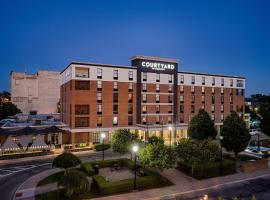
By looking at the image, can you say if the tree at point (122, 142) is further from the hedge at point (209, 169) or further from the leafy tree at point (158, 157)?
the hedge at point (209, 169)

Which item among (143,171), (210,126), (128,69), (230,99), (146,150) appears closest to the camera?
(146,150)

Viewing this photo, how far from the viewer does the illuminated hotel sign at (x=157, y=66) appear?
50.0 m

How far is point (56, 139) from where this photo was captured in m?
45.1

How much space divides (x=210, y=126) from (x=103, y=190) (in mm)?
24737

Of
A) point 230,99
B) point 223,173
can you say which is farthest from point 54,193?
point 230,99

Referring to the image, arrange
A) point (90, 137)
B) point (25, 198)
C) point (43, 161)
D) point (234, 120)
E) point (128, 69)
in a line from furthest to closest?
point (128, 69) → point (90, 137) → point (43, 161) → point (234, 120) → point (25, 198)

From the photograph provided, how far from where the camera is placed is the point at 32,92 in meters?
91.1

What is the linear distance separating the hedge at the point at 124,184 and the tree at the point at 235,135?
12558 millimetres

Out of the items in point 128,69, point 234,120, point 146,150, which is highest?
point 128,69

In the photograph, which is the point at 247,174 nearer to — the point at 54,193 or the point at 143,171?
the point at 143,171

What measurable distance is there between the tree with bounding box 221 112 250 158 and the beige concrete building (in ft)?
262

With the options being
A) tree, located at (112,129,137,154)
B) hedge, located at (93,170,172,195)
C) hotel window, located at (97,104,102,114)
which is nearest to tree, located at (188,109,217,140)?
tree, located at (112,129,137,154)

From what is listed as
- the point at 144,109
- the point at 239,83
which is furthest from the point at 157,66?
the point at 239,83

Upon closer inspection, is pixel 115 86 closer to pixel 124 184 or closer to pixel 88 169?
pixel 88 169
